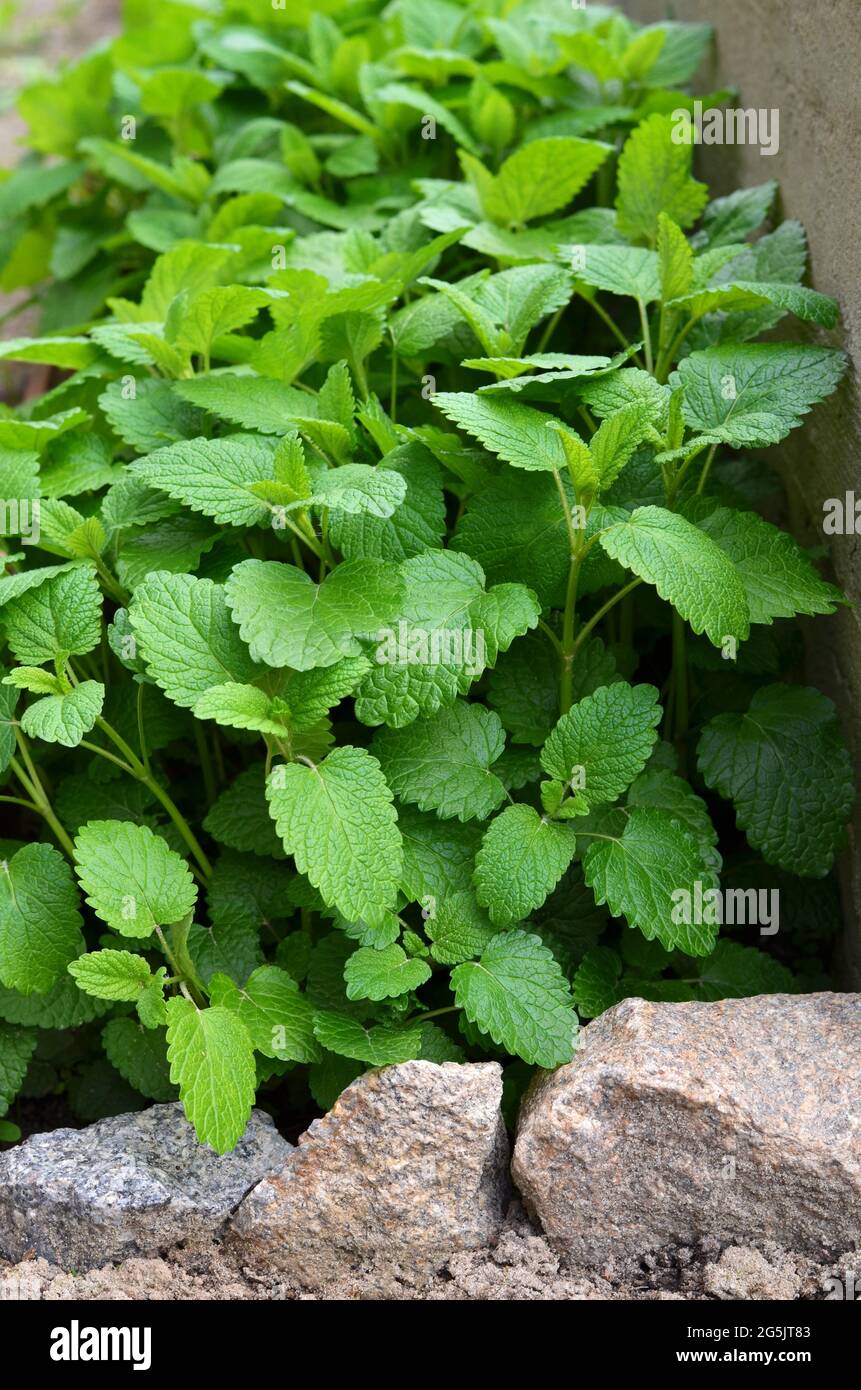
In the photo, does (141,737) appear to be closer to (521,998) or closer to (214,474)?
(214,474)

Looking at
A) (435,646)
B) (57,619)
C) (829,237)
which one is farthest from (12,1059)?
(829,237)

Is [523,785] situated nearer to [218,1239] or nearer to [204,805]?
[204,805]

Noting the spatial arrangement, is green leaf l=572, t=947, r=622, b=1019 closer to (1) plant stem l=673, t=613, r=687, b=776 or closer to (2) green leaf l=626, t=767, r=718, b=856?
(2) green leaf l=626, t=767, r=718, b=856

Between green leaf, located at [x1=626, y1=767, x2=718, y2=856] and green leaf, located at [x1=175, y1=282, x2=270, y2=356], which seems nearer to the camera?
green leaf, located at [x1=626, y1=767, x2=718, y2=856]

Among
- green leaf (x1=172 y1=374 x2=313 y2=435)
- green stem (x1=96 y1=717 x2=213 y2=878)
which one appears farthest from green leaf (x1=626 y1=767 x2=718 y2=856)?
green leaf (x1=172 y1=374 x2=313 y2=435)

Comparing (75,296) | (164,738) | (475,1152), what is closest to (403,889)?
(475,1152)

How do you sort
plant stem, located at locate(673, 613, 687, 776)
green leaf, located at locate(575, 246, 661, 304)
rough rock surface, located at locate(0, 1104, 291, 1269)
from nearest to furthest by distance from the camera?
rough rock surface, located at locate(0, 1104, 291, 1269) < plant stem, located at locate(673, 613, 687, 776) < green leaf, located at locate(575, 246, 661, 304)

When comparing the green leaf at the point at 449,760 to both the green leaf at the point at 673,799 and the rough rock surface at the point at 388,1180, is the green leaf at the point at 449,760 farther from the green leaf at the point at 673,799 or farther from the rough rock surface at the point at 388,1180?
the rough rock surface at the point at 388,1180

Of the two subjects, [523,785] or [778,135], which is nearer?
[523,785]
